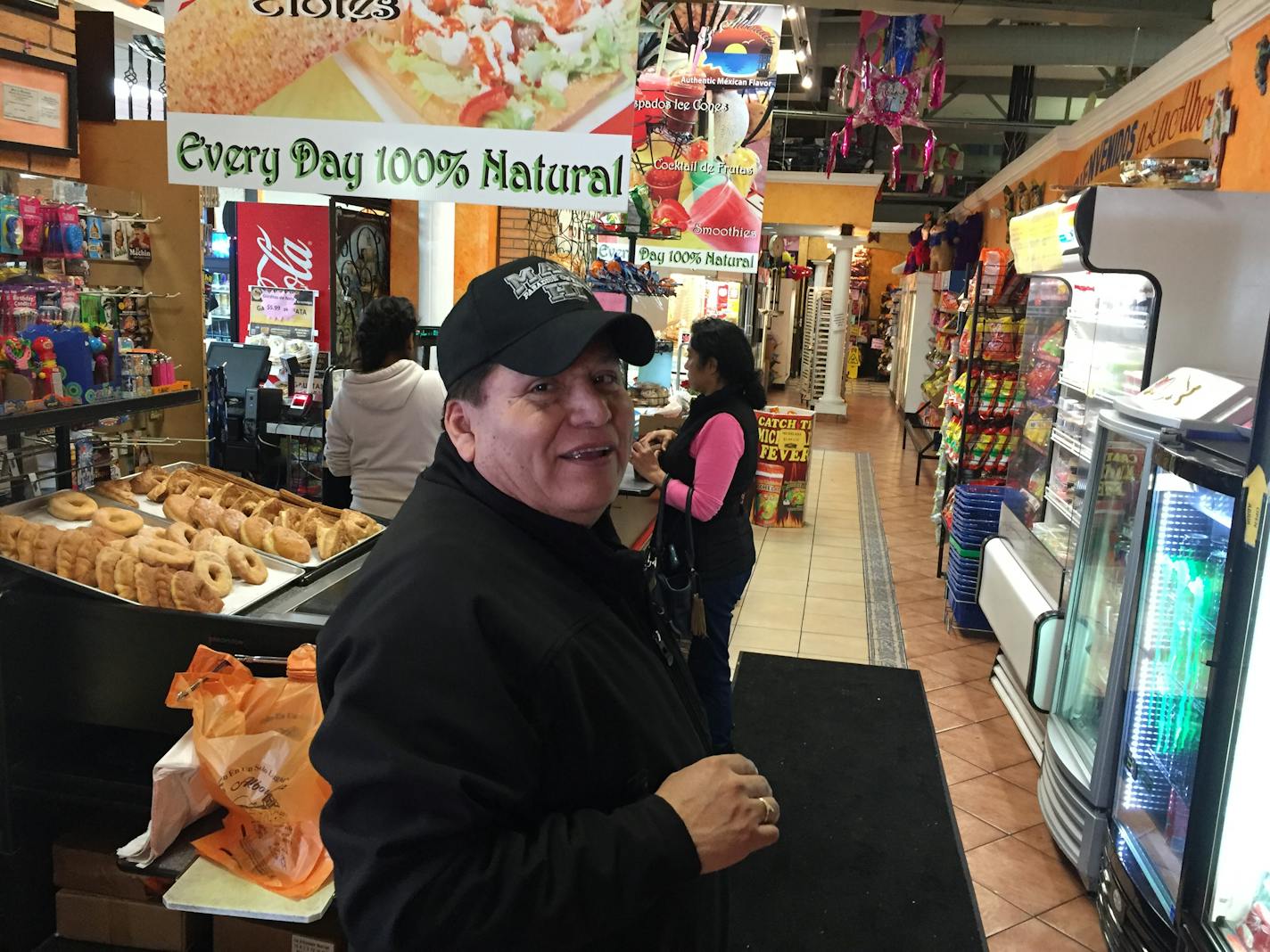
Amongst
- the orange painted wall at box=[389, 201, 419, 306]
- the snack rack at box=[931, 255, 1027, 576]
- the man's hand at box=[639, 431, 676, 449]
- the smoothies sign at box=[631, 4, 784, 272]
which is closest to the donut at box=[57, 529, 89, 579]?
the man's hand at box=[639, 431, 676, 449]

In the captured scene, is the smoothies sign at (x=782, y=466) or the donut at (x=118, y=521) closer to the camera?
the donut at (x=118, y=521)

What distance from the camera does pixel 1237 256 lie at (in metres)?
3.61

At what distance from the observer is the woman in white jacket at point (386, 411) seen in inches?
137

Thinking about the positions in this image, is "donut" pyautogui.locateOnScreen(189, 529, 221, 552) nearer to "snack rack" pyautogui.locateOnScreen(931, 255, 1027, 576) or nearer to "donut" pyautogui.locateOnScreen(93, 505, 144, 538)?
"donut" pyautogui.locateOnScreen(93, 505, 144, 538)

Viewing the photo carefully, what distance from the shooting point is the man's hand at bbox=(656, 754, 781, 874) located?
1113 millimetres

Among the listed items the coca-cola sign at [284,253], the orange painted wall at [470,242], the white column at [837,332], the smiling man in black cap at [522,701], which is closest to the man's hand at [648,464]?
the smiling man in black cap at [522,701]

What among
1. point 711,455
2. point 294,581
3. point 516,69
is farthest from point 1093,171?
point 294,581

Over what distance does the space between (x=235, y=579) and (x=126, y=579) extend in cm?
29

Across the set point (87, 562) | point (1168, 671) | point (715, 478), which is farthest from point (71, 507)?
point (1168, 671)

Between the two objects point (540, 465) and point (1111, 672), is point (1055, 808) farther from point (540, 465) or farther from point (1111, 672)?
point (540, 465)

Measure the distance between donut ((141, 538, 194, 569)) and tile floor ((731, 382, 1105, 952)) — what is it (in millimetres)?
2689

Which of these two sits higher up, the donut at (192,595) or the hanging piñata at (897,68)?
the hanging piñata at (897,68)

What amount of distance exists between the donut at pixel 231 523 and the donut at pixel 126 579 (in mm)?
412

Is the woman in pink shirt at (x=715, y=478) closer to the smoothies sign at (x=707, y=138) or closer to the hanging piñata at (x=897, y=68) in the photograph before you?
the smoothies sign at (x=707, y=138)
